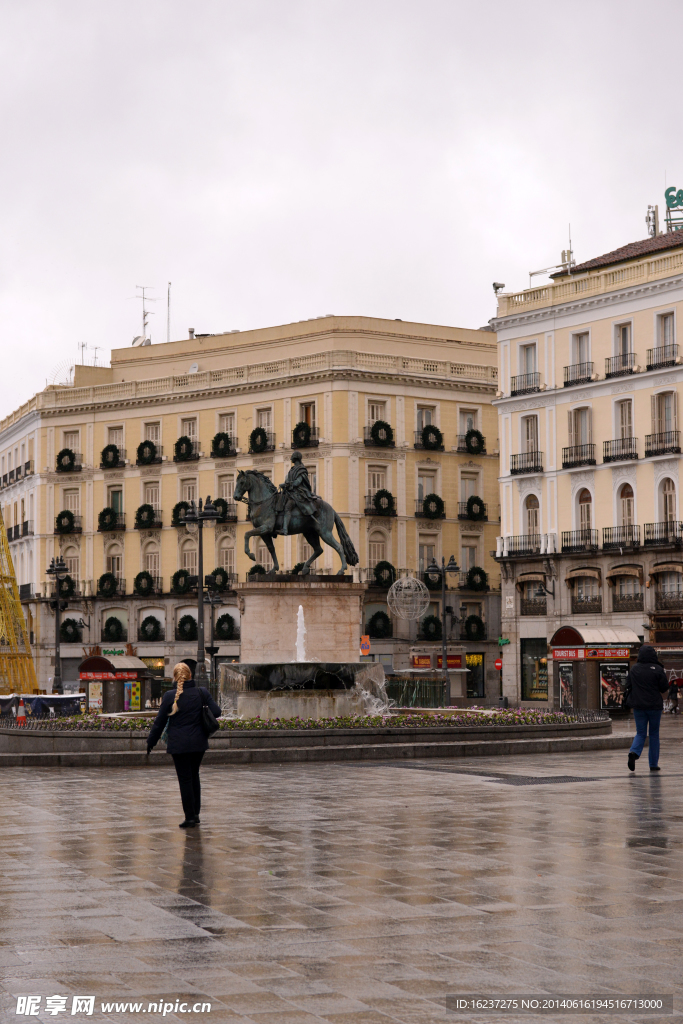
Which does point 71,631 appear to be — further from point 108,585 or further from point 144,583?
point 144,583

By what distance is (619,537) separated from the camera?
62.9 meters

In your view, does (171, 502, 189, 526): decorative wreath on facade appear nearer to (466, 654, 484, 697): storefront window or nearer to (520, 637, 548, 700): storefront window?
(466, 654, 484, 697): storefront window

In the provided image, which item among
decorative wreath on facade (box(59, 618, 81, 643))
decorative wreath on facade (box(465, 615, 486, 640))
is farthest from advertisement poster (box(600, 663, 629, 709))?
decorative wreath on facade (box(59, 618, 81, 643))

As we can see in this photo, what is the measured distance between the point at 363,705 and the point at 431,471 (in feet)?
165

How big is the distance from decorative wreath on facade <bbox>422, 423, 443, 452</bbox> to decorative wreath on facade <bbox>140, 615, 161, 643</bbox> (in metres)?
17.8

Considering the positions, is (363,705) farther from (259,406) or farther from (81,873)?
(259,406)

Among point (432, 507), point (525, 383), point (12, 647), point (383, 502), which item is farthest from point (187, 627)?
point (525, 383)

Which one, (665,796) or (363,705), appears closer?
(665,796)

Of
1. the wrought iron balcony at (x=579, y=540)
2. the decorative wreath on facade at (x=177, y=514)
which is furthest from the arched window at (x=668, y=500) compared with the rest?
the decorative wreath on facade at (x=177, y=514)

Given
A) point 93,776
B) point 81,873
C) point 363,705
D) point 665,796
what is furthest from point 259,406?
point 81,873

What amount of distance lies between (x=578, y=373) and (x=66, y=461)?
1325 inches

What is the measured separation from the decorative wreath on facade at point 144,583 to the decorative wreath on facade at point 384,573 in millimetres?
13540

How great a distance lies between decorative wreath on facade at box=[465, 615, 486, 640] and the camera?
76.1m

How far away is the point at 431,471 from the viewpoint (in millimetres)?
78188
